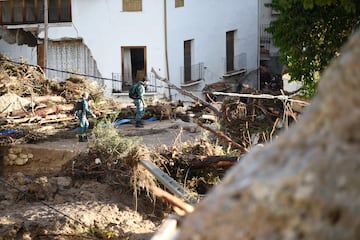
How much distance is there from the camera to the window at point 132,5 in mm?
30062

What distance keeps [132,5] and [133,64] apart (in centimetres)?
271

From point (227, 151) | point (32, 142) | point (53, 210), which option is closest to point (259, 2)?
point (32, 142)

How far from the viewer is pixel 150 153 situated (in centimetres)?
1319

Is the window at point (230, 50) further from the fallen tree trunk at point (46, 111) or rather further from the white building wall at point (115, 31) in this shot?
the fallen tree trunk at point (46, 111)

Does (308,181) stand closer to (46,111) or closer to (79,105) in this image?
(79,105)

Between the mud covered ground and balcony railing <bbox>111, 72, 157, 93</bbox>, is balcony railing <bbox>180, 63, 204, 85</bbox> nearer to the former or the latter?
balcony railing <bbox>111, 72, 157, 93</bbox>

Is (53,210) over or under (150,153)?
under

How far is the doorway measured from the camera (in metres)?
30.2

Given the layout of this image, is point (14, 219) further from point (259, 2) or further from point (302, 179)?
point (259, 2)

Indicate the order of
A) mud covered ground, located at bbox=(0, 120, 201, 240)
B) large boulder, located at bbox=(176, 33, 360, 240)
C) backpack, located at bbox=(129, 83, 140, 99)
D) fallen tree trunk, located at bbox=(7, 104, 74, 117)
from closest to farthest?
large boulder, located at bbox=(176, 33, 360, 240), mud covered ground, located at bbox=(0, 120, 201, 240), fallen tree trunk, located at bbox=(7, 104, 74, 117), backpack, located at bbox=(129, 83, 140, 99)

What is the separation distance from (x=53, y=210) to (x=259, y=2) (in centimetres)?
2444

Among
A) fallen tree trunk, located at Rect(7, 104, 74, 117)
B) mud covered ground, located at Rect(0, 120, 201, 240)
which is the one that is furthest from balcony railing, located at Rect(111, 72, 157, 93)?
mud covered ground, located at Rect(0, 120, 201, 240)

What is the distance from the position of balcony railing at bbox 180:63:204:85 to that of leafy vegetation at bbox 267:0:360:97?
20942mm

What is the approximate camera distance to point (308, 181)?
196 cm
